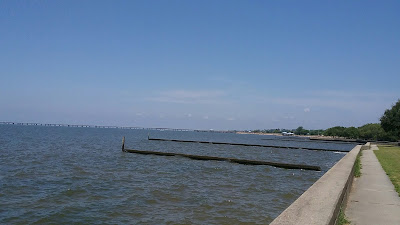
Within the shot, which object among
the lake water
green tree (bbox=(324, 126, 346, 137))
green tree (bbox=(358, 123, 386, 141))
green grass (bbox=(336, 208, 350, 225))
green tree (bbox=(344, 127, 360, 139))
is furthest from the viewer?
green tree (bbox=(324, 126, 346, 137))

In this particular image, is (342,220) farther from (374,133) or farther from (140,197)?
(374,133)

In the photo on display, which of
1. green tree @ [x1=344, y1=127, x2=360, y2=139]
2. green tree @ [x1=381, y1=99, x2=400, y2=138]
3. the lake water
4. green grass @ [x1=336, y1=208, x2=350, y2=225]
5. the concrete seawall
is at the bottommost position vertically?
the lake water

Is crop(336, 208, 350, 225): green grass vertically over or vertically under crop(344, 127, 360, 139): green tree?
under

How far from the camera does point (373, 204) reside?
8.54 meters

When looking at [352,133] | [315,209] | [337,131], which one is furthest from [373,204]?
[337,131]

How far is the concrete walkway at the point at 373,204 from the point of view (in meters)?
7.06

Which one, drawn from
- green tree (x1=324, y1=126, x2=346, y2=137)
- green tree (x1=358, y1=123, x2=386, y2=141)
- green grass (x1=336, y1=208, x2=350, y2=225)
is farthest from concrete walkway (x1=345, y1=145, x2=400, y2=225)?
green tree (x1=324, y1=126, x2=346, y2=137)

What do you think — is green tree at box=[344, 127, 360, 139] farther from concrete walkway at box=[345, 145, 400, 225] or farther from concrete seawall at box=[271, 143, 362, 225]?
concrete seawall at box=[271, 143, 362, 225]

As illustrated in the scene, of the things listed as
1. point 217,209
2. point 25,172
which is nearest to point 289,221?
point 217,209

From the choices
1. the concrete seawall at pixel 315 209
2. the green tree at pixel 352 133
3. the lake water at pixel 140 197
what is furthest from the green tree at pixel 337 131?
the concrete seawall at pixel 315 209

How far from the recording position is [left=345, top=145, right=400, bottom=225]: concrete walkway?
7.06 m

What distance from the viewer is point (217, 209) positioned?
1253 centimetres

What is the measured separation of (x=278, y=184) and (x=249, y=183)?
64.0 inches

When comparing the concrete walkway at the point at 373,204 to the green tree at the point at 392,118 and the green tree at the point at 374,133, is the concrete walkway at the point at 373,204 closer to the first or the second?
the green tree at the point at 392,118
